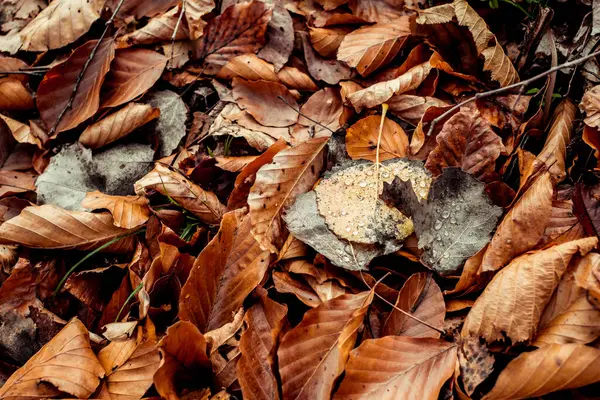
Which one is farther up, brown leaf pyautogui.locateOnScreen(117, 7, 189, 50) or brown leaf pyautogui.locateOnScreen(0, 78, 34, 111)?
brown leaf pyautogui.locateOnScreen(117, 7, 189, 50)

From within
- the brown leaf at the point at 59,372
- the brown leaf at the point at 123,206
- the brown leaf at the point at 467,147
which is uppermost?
the brown leaf at the point at 467,147

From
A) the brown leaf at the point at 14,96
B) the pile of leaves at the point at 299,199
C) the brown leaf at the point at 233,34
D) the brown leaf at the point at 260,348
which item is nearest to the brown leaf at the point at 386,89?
the pile of leaves at the point at 299,199

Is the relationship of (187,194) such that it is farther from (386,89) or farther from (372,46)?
(372,46)

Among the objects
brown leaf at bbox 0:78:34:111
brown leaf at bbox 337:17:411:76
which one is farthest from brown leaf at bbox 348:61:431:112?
brown leaf at bbox 0:78:34:111

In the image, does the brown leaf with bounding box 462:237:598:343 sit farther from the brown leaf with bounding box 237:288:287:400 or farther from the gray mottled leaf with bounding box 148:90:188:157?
the gray mottled leaf with bounding box 148:90:188:157

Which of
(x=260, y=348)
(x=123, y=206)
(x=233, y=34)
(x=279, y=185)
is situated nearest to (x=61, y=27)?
(x=233, y=34)

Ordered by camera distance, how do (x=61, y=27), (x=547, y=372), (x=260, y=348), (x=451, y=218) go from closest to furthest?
(x=547, y=372) → (x=260, y=348) → (x=451, y=218) → (x=61, y=27)

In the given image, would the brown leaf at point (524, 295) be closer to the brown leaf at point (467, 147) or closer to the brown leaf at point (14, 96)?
the brown leaf at point (467, 147)
